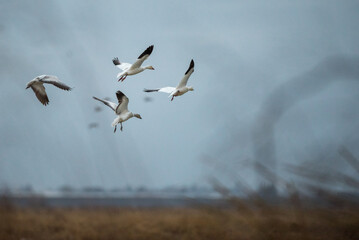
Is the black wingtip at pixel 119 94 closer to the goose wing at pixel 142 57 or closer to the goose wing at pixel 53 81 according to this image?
the goose wing at pixel 142 57

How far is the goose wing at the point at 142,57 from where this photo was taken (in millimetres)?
2348

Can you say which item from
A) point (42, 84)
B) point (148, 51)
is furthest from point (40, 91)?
point (148, 51)

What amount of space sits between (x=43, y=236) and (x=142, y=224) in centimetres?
181

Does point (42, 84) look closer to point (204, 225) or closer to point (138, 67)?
point (138, 67)

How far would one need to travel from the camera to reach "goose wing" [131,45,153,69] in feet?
7.70

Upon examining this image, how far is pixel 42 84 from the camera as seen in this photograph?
2.54m

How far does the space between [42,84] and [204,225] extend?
560cm

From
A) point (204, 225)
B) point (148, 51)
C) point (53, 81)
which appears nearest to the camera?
point (148, 51)

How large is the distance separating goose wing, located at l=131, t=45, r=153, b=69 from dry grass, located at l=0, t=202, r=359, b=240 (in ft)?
6.42

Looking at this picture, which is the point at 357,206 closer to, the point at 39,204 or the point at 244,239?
the point at 244,239

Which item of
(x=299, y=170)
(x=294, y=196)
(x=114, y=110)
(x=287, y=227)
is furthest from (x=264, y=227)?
(x=114, y=110)

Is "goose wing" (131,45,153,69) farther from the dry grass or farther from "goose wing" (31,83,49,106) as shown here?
the dry grass

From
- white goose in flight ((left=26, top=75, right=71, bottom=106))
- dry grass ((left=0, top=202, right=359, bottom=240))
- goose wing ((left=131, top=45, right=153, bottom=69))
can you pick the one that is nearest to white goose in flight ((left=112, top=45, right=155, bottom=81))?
goose wing ((left=131, top=45, right=153, bottom=69))

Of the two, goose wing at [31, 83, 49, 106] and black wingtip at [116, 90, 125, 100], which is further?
A: goose wing at [31, 83, 49, 106]
